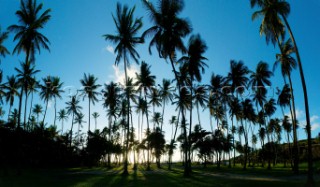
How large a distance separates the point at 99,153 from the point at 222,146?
28.7m

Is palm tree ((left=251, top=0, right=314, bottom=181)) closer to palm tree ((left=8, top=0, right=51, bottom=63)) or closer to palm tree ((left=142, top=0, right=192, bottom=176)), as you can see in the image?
palm tree ((left=142, top=0, right=192, bottom=176))

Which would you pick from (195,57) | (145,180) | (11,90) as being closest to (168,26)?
→ (195,57)

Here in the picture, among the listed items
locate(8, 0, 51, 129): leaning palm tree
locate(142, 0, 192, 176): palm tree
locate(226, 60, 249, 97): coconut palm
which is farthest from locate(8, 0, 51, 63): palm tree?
locate(226, 60, 249, 97): coconut palm

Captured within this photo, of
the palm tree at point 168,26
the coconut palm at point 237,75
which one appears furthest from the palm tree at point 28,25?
the coconut palm at point 237,75

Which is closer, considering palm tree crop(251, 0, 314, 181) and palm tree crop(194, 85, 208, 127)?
palm tree crop(251, 0, 314, 181)

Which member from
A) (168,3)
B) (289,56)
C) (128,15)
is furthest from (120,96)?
(289,56)

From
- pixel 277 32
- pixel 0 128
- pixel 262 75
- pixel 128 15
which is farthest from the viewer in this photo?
pixel 262 75

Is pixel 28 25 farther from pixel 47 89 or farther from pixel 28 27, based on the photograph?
pixel 47 89

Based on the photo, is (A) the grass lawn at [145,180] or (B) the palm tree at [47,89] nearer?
(A) the grass lawn at [145,180]

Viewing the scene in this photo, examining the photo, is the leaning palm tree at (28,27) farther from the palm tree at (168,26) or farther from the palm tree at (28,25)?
the palm tree at (168,26)

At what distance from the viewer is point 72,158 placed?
49000mm

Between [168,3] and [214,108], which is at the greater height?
[168,3]

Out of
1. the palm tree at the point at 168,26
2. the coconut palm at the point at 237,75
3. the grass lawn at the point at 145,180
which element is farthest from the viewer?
the coconut palm at the point at 237,75

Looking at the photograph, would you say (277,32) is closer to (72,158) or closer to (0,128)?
(0,128)
